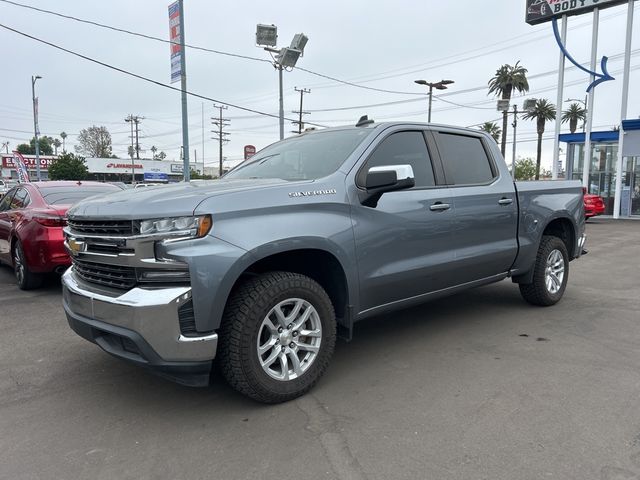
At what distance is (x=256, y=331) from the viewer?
3.09 meters

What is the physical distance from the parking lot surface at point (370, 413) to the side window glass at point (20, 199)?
2.70 meters

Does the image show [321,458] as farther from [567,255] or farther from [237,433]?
[567,255]

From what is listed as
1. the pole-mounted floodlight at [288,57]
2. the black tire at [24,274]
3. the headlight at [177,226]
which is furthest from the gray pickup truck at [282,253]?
the pole-mounted floodlight at [288,57]

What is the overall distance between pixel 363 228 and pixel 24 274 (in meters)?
Result: 5.21

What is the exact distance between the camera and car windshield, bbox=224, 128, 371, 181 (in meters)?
3.89

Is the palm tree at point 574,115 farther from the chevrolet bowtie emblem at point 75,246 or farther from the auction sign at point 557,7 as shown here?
the chevrolet bowtie emblem at point 75,246

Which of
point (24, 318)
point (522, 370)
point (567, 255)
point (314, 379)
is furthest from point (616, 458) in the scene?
point (24, 318)

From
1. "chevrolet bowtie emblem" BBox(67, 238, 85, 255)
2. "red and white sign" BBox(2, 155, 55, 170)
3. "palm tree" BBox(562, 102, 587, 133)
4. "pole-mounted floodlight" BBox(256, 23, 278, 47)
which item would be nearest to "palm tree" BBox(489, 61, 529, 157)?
"palm tree" BBox(562, 102, 587, 133)

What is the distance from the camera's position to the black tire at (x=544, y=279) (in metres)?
5.50

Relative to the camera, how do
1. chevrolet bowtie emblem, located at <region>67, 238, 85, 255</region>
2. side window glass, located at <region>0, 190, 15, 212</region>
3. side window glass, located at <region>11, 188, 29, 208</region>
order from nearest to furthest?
chevrolet bowtie emblem, located at <region>67, 238, 85, 255</region> → side window glass, located at <region>11, 188, 29, 208</region> → side window glass, located at <region>0, 190, 15, 212</region>

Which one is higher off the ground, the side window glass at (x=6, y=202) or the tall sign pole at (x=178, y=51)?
the tall sign pole at (x=178, y=51)

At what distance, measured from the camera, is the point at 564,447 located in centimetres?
→ 278

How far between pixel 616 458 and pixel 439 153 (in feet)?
9.03

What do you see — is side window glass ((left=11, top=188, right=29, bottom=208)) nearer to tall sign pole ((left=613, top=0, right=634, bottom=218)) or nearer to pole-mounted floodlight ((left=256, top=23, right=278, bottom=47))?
pole-mounted floodlight ((left=256, top=23, right=278, bottom=47))
